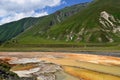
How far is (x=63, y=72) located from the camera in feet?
145

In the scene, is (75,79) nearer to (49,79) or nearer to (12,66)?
(49,79)

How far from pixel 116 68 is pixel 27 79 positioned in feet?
56.0

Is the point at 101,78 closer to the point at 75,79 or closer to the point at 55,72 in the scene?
the point at 75,79

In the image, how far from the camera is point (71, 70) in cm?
4591

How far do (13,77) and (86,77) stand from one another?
9316mm

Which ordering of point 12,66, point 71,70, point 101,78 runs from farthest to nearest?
1. point 12,66
2. point 71,70
3. point 101,78

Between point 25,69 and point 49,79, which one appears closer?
point 49,79

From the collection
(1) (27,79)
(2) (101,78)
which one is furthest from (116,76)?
(1) (27,79)

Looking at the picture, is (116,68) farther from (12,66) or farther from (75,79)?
(12,66)

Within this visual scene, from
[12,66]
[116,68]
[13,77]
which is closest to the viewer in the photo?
[13,77]

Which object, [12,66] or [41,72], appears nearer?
[41,72]

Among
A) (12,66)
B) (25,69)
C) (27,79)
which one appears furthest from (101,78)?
(12,66)

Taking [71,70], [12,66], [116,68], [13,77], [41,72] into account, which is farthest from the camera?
[12,66]

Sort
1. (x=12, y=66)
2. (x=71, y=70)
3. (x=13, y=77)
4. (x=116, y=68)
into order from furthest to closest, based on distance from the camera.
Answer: (x=12, y=66) → (x=116, y=68) → (x=71, y=70) → (x=13, y=77)
